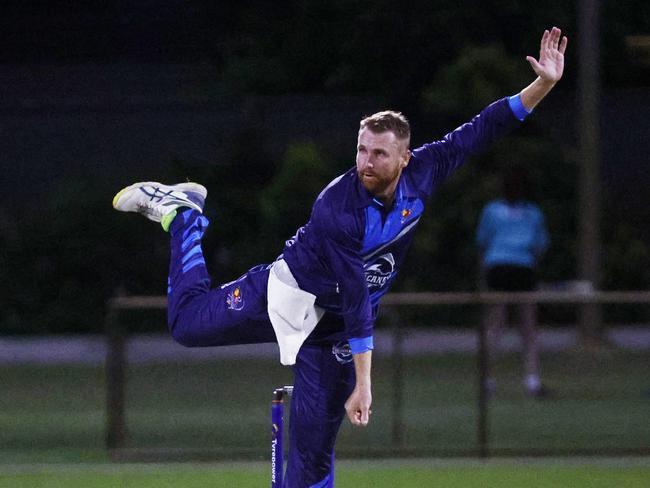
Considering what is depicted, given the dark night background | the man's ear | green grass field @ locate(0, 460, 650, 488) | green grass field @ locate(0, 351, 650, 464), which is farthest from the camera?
the dark night background

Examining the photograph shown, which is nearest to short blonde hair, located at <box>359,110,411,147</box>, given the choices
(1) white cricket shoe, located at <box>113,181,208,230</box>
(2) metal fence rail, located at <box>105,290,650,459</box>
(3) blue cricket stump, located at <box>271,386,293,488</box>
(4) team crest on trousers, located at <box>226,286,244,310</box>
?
(4) team crest on trousers, located at <box>226,286,244,310</box>

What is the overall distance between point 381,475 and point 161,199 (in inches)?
99.4

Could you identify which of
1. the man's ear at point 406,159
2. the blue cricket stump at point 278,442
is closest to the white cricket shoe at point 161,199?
the blue cricket stump at point 278,442

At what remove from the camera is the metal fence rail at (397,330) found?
9.96 m

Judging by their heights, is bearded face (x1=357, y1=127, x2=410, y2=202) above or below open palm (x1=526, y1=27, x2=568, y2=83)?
below

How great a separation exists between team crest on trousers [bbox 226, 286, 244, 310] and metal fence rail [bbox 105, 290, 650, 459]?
248 centimetres

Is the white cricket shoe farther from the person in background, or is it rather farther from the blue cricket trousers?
the person in background

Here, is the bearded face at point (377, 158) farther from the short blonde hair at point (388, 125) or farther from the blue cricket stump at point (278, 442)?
the blue cricket stump at point (278, 442)

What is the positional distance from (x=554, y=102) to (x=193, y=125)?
5299 millimetres

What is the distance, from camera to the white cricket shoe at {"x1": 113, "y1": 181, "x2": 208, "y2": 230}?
8.03 metres

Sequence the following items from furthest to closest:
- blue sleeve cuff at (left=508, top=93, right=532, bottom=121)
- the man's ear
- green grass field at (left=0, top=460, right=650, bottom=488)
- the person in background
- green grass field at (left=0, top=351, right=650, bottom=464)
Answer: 1. the person in background
2. green grass field at (left=0, top=351, right=650, bottom=464)
3. green grass field at (left=0, top=460, right=650, bottom=488)
4. blue sleeve cuff at (left=508, top=93, right=532, bottom=121)
5. the man's ear

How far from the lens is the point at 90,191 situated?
749 inches

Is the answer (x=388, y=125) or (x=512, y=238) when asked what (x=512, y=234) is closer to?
(x=512, y=238)

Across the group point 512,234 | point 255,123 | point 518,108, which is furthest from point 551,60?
point 255,123
